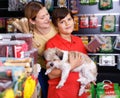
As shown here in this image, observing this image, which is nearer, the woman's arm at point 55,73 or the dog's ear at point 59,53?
the dog's ear at point 59,53

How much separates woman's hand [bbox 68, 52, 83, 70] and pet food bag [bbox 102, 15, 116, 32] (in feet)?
7.27

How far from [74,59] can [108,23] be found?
2302 mm

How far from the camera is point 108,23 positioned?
191 inches

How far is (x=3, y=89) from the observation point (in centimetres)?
135

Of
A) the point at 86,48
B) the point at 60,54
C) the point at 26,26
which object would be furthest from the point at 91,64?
the point at 26,26

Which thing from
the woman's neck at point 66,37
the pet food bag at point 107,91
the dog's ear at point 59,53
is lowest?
the pet food bag at point 107,91

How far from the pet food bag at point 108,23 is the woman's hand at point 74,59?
222cm

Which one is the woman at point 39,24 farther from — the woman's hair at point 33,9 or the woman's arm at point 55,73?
the woman's arm at point 55,73

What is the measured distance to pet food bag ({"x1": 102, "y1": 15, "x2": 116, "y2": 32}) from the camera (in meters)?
4.82

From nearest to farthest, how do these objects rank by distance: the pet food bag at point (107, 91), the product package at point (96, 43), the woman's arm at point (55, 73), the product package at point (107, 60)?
the woman's arm at point (55, 73), the product package at point (96, 43), the pet food bag at point (107, 91), the product package at point (107, 60)

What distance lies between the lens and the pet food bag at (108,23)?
4816 mm

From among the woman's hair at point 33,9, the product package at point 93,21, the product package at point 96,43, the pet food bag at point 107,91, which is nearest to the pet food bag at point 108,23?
the product package at point 93,21

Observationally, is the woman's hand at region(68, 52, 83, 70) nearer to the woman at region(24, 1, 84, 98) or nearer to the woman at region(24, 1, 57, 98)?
the woman at region(24, 1, 84, 98)

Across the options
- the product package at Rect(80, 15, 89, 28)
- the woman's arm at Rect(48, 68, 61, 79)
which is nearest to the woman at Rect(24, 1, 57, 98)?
the woman's arm at Rect(48, 68, 61, 79)
